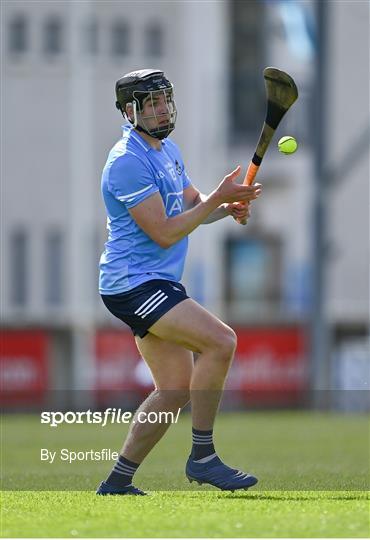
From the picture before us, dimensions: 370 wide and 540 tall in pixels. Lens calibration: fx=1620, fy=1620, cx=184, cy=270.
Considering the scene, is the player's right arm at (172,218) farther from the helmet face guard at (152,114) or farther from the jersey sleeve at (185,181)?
the jersey sleeve at (185,181)

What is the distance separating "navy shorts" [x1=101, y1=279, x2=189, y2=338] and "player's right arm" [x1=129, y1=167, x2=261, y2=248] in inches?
8.9

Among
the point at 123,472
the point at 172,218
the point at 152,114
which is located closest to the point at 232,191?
the point at 172,218

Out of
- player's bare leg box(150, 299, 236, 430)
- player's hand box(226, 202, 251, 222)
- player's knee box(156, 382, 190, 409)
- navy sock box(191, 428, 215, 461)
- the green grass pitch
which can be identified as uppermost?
player's hand box(226, 202, 251, 222)

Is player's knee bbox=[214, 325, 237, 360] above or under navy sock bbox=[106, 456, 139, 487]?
above

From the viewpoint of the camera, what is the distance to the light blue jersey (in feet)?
26.2

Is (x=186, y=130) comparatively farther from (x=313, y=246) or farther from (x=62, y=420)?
(x=62, y=420)

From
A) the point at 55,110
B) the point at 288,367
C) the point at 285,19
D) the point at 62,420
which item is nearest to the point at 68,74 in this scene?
the point at 55,110

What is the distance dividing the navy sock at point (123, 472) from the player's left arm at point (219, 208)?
131 cm

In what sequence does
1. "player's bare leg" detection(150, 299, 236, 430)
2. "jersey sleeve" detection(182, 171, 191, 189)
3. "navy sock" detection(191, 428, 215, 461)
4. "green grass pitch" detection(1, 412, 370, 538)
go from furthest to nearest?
"jersey sleeve" detection(182, 171, 191, 189) → "navy sock" detection(191, 428, 215, 461) → "player's bare leg" detection(150, 299, 236, 430) → "green grass pitch" detection(1, 412, 370, 538)

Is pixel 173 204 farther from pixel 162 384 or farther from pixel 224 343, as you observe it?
pixel 162 384

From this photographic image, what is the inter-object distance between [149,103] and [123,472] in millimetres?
1855

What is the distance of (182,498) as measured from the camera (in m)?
7.85

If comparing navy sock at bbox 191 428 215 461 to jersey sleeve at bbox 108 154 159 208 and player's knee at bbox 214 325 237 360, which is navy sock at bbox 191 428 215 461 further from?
jersey sleeve at bbox 108 154 159 208

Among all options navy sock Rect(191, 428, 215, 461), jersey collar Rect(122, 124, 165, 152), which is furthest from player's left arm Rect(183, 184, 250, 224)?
navy sock Rect(191, 428, 215, 461)
